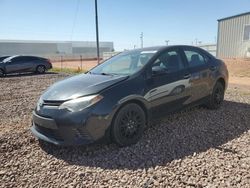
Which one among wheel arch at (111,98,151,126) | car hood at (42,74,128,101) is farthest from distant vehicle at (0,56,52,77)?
wheel arch at (111,98,151,126)

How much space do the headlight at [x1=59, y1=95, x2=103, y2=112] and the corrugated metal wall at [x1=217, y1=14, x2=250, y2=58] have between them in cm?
1973

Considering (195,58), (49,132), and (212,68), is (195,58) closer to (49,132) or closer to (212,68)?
(212,68)

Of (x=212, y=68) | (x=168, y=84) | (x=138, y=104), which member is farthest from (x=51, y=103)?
(x=212, y=68)

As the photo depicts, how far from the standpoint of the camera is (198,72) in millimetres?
5004

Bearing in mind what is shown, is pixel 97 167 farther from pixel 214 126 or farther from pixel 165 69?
pixel 214 126

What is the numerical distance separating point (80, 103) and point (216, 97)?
3.40 m

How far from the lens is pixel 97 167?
3.30 m

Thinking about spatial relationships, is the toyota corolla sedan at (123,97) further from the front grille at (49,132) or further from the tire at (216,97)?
the tire at (216,97)

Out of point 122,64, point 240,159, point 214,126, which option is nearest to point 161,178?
point 240,159

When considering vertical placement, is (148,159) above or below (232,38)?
below

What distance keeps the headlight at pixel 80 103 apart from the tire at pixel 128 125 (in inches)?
16.5

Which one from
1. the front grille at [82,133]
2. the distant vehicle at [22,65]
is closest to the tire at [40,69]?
the distant vehicle at [22,65]

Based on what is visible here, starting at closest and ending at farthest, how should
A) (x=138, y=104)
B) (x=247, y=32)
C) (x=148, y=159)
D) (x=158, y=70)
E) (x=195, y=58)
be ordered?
(x=148, y=159) < (x=138, y=104) < (x=158, y=70) < (x=195, y=58) < (x=247, y=32)

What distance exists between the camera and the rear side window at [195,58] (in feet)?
16.4
